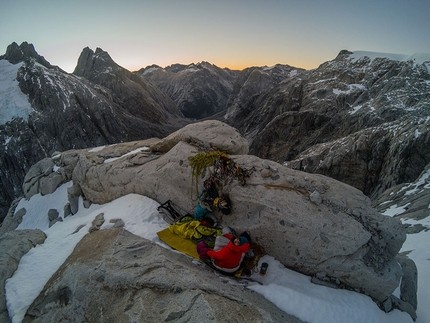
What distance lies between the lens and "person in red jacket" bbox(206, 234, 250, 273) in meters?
7.36

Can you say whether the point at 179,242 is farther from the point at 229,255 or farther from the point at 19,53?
the point at 19,53

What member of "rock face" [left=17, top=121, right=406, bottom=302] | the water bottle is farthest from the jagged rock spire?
the water bottle

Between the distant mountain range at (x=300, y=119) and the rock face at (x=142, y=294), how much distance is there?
1652 cm

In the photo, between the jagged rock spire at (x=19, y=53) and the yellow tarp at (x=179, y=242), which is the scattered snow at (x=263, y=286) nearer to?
the yellow tarp at (x=179, y=242)

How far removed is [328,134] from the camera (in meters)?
44.5

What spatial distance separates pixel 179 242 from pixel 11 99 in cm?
7570

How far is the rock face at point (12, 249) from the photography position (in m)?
7.13

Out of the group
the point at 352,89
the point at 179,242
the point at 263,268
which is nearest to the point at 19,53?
the point at 179,242

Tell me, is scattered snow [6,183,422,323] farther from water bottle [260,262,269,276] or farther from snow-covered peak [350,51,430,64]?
snow-covered peak [350,51,430,64]

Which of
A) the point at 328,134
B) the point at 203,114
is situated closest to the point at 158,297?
the point at 328,134

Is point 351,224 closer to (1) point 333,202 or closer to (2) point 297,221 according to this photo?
(1) point 333,202

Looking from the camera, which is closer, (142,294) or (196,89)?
(142,294)

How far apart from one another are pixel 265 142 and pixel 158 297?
52629 millimetres

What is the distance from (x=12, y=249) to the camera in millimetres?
9094
